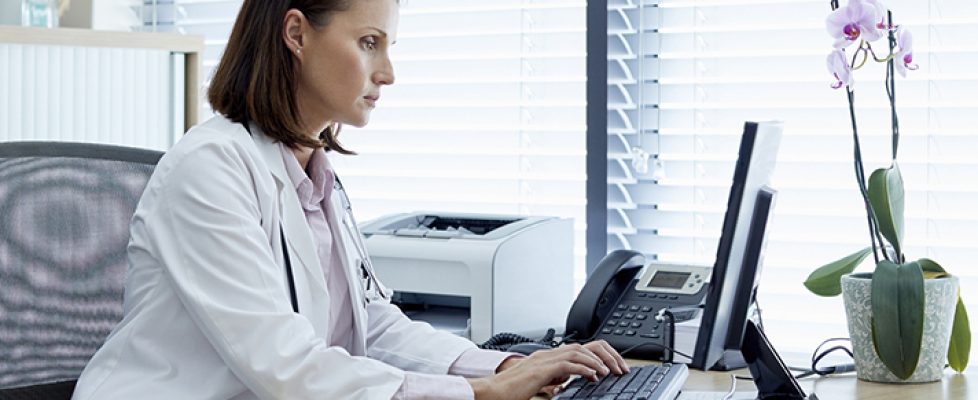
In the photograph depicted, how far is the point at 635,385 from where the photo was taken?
1.57m

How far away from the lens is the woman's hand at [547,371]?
1.52m

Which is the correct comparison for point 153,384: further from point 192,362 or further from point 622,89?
point 622,89

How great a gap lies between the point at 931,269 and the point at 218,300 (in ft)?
3.79

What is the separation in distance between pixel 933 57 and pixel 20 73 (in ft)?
6.26

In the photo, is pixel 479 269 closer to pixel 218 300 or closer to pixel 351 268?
pixel 351 268

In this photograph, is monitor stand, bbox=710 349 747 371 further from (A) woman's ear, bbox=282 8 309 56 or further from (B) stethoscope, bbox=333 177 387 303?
(A) woman's ear, bbox=282 8 309 56

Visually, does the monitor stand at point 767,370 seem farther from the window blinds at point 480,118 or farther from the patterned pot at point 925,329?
the window blinds at point 480,118

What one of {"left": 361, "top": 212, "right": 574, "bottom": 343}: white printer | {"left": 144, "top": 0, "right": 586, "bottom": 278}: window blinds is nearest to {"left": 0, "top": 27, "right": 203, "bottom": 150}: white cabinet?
{"left": 144, "top": 0, "right": 586, "bottom": 278}: window blinds

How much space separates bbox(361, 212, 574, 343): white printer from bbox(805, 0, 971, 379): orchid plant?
682 mm

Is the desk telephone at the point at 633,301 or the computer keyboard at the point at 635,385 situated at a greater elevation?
the desk telephone at the point at 633,301

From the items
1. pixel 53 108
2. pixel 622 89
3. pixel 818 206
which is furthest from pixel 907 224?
pixel 53 108

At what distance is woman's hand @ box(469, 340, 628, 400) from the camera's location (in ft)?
4.99

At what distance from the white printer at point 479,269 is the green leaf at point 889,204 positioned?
2.28ft

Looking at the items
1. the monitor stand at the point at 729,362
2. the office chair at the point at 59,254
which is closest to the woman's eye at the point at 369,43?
the office chair at the point at 59,254
